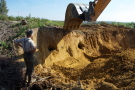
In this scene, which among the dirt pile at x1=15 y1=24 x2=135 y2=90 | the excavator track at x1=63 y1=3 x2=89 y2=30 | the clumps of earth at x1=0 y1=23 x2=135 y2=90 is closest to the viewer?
the clumps of earth at x1=0 y1=23 x2=135 y2=90

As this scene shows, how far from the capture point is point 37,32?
7.85 m

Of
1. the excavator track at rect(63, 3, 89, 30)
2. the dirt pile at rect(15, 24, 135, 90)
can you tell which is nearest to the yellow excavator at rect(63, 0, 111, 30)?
the excavator track at rect(63, 3, 89, 30)

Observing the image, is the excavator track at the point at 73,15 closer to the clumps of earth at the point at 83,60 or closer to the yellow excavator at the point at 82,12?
the yellow excavator at the point at 82,12

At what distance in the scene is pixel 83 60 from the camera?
29.4ft

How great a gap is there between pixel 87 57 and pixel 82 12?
324 centimetres

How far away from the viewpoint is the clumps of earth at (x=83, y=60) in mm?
4961

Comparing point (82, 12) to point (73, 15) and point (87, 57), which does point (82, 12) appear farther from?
point (87, 57)

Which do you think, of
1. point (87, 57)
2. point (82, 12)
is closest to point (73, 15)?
point (82, 12)

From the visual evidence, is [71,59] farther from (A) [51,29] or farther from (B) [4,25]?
(B) [4,25]

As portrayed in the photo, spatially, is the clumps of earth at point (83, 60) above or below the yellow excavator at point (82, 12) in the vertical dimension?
below

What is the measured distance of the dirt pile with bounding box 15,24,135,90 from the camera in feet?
16.9

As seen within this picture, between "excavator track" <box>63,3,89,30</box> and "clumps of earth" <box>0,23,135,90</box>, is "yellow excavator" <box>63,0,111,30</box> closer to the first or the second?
"excavator track" <box>63,3,89,30</box>

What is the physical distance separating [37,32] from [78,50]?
3154 mm

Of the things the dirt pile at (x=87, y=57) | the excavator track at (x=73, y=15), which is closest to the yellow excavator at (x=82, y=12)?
the excavator track at (x=73, y=15)
